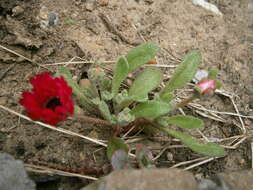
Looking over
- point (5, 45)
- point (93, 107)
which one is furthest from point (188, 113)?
point (5, 45)

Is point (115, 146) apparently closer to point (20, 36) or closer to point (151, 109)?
point (151, 109)

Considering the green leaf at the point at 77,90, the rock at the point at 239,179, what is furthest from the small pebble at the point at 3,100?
the rock at the point at 239,179

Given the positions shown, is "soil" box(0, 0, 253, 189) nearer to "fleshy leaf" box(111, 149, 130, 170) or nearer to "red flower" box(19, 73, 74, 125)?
"fleshy leaf" box(111, 149, 130, 170)

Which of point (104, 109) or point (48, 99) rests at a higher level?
point (48, 99)

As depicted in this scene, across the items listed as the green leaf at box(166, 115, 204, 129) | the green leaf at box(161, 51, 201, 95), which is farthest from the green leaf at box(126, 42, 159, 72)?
the green leaf at box(166, 115, 204, 129)

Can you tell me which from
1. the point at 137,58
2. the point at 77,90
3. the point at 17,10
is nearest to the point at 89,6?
the point at 17,10

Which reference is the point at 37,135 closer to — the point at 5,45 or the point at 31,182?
the point at 31,182
